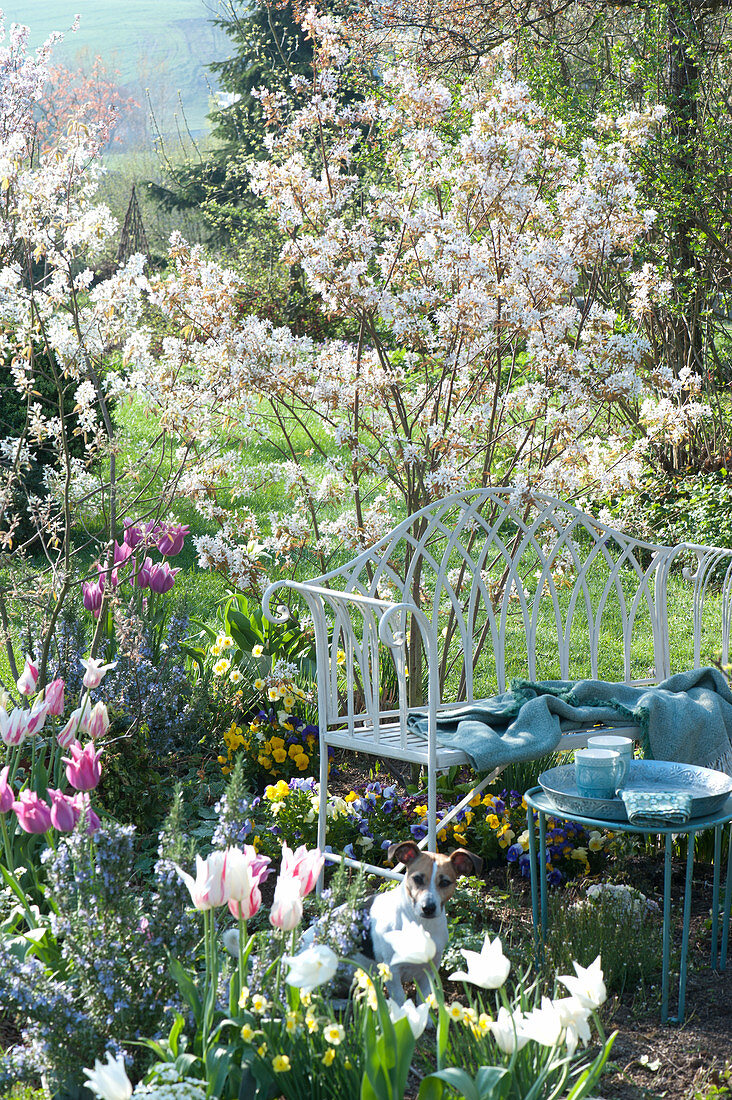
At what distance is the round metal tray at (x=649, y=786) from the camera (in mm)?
2434

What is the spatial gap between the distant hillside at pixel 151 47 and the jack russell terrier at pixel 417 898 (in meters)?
15.4

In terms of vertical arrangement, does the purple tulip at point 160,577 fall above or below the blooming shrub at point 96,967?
above

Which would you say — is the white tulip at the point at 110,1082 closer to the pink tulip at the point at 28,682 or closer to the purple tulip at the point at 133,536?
the pink tulip at the point at 28,682

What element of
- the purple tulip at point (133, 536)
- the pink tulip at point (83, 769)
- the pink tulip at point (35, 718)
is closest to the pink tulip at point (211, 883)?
the pink tulip at point (83, 769)

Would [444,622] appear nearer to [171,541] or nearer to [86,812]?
[171,541]

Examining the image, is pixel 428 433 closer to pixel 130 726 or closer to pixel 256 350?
pixel 256 350

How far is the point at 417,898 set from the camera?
2230 millimetres

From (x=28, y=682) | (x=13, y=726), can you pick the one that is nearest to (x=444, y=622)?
(x=28, y=682)

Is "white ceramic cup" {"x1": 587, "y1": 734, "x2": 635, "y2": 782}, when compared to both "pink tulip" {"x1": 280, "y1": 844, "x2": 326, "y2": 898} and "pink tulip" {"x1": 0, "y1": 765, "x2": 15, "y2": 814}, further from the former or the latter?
"pink tulip" {"x1": 0, "y1": 765, "x2": 15, "y2": 814}

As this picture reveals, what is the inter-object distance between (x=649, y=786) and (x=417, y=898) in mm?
730

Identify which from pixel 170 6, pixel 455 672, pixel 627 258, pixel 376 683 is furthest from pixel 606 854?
pixel 170 6

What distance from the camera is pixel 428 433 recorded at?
3.97m

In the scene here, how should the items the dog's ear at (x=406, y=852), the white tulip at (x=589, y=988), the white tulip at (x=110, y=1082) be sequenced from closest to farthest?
the white tulip at (x=110, y=1082), the white tulip at (x=589, y=988), the dog's ear at (x=406, y=852)

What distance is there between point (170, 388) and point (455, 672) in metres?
2.32
